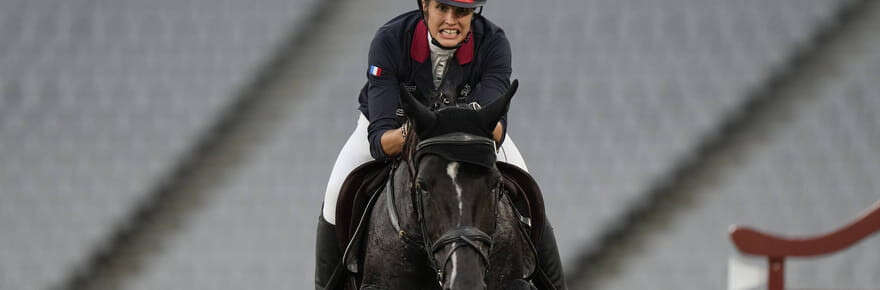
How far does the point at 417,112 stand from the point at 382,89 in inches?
15.8

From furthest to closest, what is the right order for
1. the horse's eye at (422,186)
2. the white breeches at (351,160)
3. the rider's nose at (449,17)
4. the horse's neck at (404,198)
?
the white breeches at (351,160) → the rider's nose at (449,17) → the horse's neck at (404,198) → the horse's eye at (422,186)

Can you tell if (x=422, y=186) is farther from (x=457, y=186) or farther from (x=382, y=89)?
(x=382, y=89)

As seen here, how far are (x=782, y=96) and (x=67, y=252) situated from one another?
11.3 feet

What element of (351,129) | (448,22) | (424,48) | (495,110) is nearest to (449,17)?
(448,22)

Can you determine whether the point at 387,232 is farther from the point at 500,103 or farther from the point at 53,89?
the point at 53,89

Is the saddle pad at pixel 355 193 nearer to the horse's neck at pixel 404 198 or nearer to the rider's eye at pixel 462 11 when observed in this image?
the horse's neck at pixel 404 198

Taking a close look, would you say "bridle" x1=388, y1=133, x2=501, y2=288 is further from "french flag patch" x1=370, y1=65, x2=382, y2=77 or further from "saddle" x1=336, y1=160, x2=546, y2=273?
"french flag patch" x1=370, y1=65, x2=382, y2=77

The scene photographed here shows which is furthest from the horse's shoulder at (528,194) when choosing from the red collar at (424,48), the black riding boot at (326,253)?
the black riding boot at (326,253)

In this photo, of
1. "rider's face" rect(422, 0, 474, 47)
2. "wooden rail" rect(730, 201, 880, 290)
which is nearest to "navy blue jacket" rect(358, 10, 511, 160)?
"rider's face" rect(422, 0, 474, 47)

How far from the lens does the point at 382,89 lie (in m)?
3.04

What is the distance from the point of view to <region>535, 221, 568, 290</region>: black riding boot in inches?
124

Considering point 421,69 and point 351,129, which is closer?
point 421,69

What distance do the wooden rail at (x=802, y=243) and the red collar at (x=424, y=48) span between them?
833 mm

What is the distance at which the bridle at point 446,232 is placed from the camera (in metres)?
2.50
